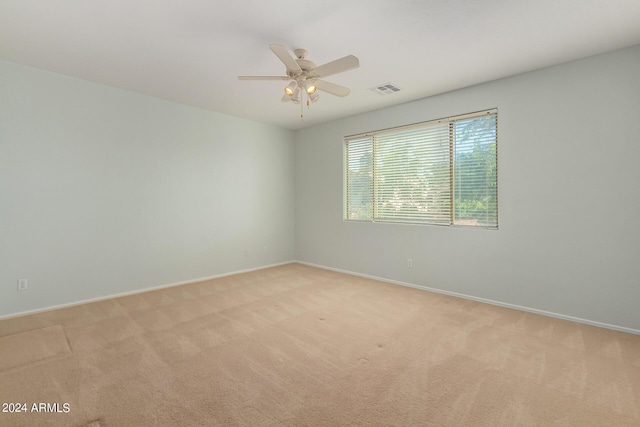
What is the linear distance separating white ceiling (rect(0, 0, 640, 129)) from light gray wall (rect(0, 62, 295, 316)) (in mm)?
504

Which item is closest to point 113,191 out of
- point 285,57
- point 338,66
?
point 285,57

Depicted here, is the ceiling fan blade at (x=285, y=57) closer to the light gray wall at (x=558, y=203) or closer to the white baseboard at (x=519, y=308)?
the light gray wall at (x=558, y=203)

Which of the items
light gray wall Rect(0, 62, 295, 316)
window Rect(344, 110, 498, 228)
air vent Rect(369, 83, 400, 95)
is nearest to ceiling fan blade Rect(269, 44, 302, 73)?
air vent Rect(369, 83, 400, 95)

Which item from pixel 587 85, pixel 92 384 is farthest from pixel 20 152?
pixel 587 85

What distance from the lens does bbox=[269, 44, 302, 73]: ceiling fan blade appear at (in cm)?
221

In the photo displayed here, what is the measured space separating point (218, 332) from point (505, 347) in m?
2.73

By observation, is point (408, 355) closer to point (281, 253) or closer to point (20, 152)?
point (281, 253)

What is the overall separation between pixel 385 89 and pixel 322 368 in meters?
3.54

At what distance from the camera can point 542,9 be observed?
2.27 metres

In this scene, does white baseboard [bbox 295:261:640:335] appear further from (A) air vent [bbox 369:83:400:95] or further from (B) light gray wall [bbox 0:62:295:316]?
(A) air vent [bbox 369:83:400:95]

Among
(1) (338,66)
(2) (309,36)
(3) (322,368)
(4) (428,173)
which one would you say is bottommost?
(3) (322,368)

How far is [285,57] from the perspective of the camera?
92.8 inches

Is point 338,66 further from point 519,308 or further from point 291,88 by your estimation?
point 519,308

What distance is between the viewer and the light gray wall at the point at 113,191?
10.7 ft
